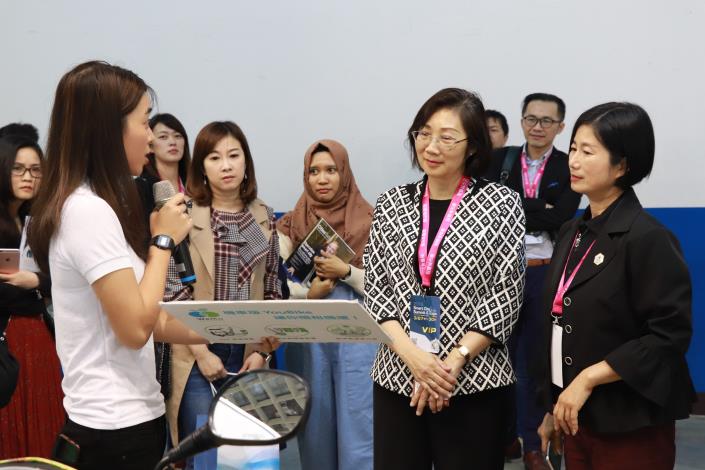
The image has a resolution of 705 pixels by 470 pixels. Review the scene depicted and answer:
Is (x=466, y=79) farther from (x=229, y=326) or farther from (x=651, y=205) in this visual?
(x=229, y=326)

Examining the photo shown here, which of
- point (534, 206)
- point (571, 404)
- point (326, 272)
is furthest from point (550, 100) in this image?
point (571, 404)

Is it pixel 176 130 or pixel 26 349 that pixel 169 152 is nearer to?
pixel 176 130

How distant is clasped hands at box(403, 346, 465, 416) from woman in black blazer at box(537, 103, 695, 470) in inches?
10.4

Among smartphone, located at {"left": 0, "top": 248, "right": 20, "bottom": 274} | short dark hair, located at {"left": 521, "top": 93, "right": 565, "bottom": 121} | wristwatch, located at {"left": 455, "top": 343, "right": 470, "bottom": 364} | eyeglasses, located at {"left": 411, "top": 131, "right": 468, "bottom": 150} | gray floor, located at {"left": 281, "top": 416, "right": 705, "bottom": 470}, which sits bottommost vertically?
gray floor, located at {"left": 281, "top": 416, "right": 705, "bottom": 470}

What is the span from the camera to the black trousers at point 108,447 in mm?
1777

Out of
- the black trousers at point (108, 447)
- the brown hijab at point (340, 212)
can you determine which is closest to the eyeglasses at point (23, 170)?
the brown hijab at point (340, 212)

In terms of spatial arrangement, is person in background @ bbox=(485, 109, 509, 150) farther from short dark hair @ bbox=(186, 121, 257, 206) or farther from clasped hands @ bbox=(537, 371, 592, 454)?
clasped hands @ bbox=(537, 371, 592, 454)

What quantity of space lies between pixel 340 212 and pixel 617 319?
1.66 metres

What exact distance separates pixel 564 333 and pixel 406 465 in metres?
0.61

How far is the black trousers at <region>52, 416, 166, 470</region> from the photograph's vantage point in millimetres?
1777

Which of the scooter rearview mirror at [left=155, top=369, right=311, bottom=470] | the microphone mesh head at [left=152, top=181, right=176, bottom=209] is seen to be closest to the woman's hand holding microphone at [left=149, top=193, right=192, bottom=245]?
the microphone mesh head at [left=152, top=181, right=176, bottom=209]

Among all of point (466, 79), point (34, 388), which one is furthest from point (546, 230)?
point (34, 388)

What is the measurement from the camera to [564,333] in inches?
93.2

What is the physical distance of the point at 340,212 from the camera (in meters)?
3.74
